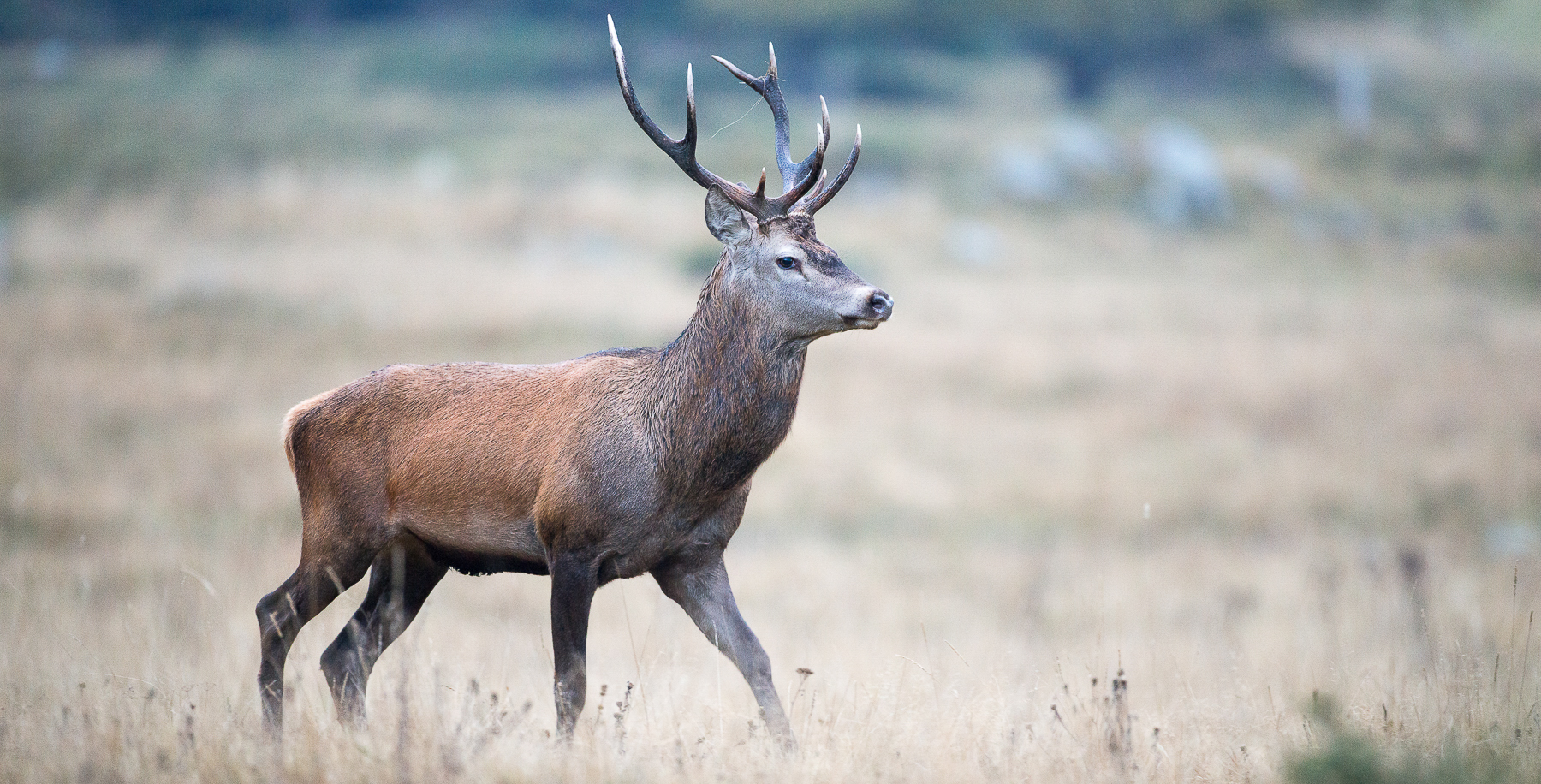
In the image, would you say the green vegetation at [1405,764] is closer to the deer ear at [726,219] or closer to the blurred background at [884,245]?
the deer ear at [726,219]

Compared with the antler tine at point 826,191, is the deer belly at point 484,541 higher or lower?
lower

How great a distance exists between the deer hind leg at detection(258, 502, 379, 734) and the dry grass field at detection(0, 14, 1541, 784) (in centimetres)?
19

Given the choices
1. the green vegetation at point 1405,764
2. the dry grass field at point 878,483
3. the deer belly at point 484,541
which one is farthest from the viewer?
the deer belly at point 484,541

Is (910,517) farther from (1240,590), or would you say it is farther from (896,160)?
(896,160)

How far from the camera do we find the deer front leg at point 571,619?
201 inches

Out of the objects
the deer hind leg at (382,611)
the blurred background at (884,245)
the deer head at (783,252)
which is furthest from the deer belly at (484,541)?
the blurred background at (884,245)

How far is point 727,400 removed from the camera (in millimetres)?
5270

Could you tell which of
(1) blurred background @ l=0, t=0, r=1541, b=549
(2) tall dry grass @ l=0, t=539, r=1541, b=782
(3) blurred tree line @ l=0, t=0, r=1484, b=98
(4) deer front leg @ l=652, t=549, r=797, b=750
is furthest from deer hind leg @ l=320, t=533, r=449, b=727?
(3) blurred tree line @ l=0, t=0, r=1484, b=98

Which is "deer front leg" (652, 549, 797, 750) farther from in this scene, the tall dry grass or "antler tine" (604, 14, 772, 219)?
"antler tine" (604, 14, 772, 219)

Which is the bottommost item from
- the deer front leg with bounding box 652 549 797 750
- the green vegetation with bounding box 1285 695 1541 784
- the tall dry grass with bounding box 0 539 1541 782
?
the tall dry grass with bounding box 0 539 1541 782

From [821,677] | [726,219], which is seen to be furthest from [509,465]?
[821,677]

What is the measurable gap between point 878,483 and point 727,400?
9704mm

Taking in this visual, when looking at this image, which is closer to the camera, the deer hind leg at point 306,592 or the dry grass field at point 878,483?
the dry grass field at point 878,483

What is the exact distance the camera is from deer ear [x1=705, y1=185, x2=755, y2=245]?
5406 mm
